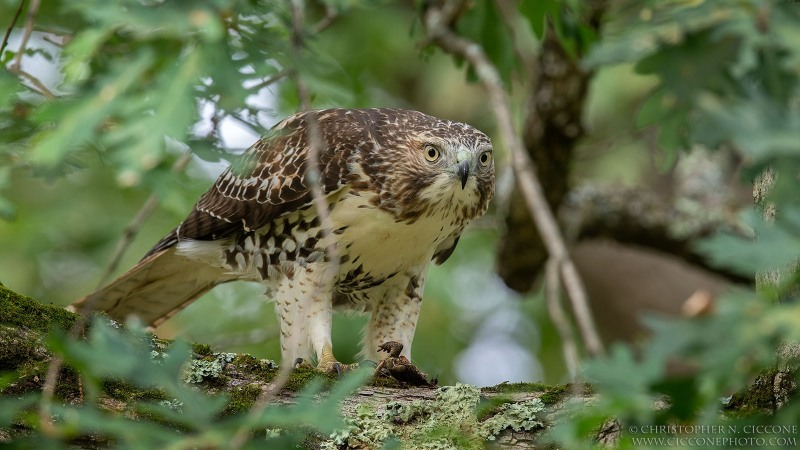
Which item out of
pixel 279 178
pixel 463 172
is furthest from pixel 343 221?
pixel 463 172

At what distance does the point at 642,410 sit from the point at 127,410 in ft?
6.95

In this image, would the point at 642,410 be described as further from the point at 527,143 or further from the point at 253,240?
the point at 527,143

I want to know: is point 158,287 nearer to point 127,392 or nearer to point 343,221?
point 343,221

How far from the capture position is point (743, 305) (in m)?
1.84

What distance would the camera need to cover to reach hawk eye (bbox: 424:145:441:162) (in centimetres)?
501

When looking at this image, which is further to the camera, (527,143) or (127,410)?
(527,143)

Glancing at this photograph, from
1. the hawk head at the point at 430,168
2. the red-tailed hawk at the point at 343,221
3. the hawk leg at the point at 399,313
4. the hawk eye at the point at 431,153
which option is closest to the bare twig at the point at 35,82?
the red-tailed hawk at the point at 343,221

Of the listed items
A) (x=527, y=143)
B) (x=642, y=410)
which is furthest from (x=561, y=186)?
(x=642, y=410)

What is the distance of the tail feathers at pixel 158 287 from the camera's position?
5.59 metres

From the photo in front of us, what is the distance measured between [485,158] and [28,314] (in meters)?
2.41

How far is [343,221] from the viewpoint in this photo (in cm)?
487

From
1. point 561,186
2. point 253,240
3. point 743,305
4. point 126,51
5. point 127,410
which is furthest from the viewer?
point 561,186

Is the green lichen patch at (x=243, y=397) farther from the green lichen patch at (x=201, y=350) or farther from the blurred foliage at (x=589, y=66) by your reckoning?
the blurred foliage at (x=589, y=66)

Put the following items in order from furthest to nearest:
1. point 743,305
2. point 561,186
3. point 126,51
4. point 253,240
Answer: point 561,186 → point 253,240 → point 126,51 → point 743,305
